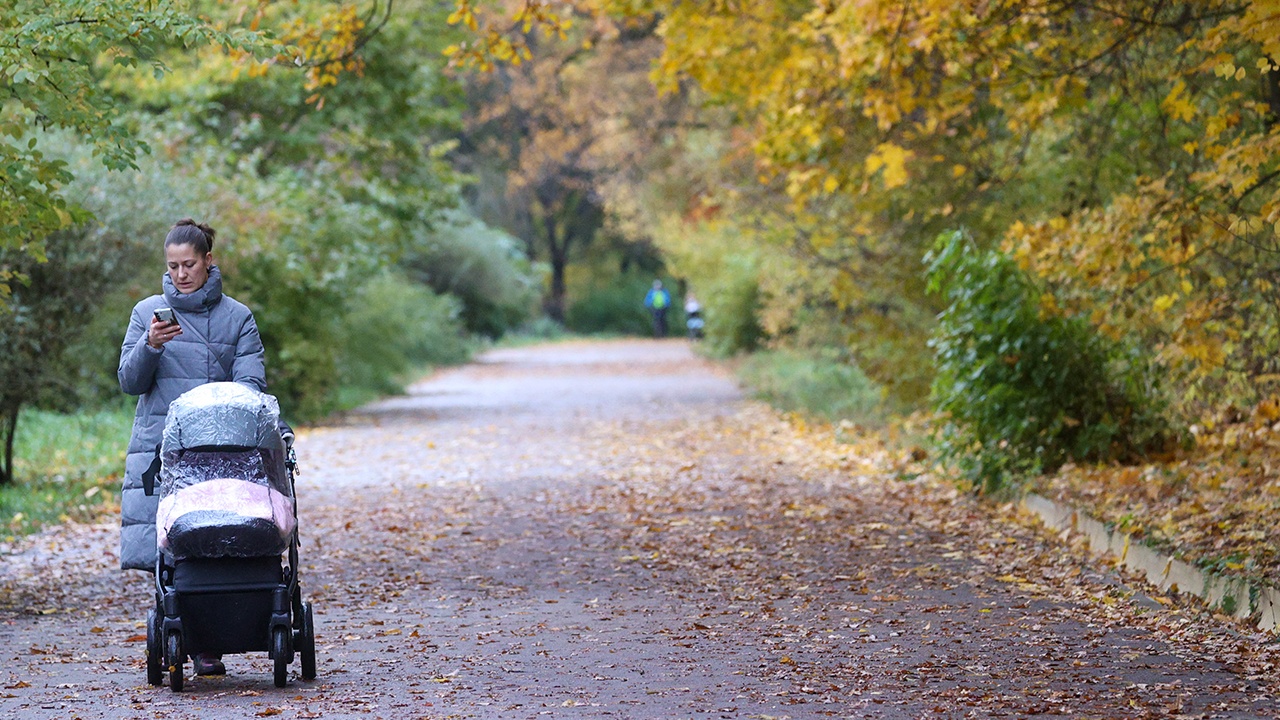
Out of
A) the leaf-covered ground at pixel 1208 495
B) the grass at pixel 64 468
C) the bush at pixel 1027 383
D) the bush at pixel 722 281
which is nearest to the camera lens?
the leaf-covered ground at pixel 1208 495

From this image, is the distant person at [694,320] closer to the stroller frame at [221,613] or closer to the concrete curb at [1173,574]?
the concrete curb at [1173,574]

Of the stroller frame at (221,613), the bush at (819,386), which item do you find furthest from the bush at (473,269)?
the stroller frame at (221,613)

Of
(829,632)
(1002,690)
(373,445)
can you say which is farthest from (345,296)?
(1002,690)

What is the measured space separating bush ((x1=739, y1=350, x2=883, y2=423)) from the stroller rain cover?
11347 mm

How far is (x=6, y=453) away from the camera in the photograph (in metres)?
14.4

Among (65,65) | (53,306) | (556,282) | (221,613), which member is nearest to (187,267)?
(221,613)

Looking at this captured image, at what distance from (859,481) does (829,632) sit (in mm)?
6338

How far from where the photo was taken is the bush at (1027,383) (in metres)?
11.9

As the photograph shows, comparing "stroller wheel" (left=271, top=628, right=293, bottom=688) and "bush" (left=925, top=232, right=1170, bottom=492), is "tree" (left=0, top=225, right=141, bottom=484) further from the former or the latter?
"stroller wheel" (left=271, top=628, right=293, bottom=688)

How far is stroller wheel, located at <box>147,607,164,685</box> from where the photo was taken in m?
6.23

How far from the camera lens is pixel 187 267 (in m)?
6.70

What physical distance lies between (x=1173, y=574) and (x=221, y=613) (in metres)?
4.89

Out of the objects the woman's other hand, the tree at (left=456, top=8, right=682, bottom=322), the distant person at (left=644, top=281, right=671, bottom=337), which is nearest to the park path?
the woman's other hand

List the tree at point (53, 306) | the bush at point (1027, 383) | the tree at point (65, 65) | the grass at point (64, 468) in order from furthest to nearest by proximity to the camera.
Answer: the tree at point (53, 306) < the grass at point (64, 468) < the bush at point (1027, 383) < the tree at point (65, 65)
